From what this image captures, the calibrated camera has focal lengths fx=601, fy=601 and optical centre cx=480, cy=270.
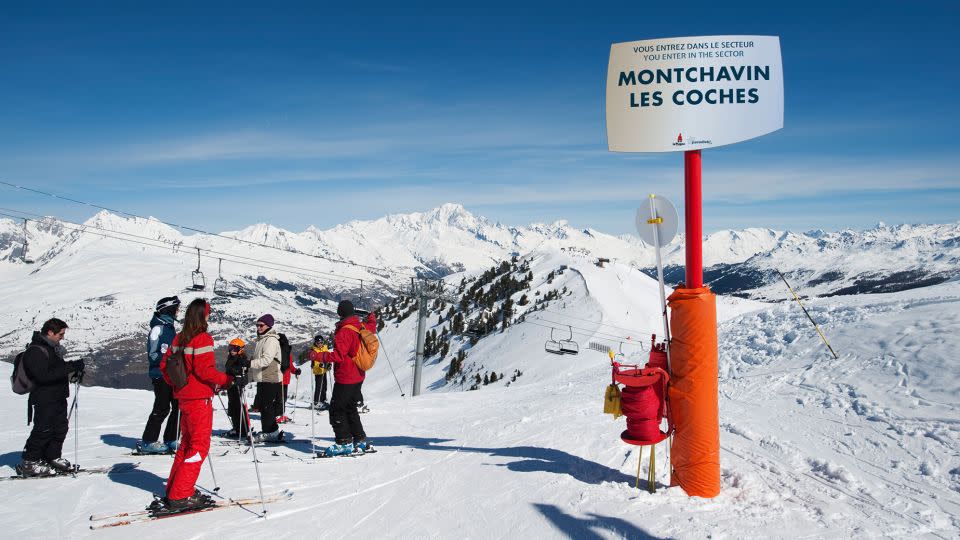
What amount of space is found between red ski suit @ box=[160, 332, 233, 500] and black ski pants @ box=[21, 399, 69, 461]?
2334 millimetres

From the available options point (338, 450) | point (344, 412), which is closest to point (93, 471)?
point (338, 450)

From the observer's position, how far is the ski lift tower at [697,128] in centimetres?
554

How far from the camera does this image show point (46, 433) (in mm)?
7129

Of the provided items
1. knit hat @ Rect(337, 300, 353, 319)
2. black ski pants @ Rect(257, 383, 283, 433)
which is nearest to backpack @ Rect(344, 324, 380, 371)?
knit hat @ Rect(337, 300, 353, 319)

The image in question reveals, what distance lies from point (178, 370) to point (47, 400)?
2549 mm

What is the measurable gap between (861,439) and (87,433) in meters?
11.5

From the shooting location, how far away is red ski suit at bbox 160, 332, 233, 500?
19.3ft

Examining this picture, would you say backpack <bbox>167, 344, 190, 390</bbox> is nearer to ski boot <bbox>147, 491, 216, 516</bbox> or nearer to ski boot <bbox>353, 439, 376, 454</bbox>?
ski boot <bbox>147, 491, 216, 516</bbox>

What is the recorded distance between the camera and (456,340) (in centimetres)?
4025

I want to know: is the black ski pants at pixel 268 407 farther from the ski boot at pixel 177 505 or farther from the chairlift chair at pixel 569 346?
the chairlift chair at pixel 569 346

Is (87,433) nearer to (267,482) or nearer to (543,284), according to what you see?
(267,482)

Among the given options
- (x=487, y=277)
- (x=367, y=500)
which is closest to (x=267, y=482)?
(x=367, y=500)

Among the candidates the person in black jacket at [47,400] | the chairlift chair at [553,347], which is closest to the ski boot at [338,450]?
the person in black jacket at [47,400]

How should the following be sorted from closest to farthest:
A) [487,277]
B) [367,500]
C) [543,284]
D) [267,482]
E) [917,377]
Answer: [367,500]
[267,482]
[917,377]
[543,284]
[487,277]
